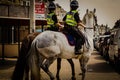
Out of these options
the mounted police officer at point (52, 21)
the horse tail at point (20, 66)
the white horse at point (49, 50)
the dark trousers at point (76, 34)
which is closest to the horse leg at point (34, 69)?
the white horse at point (49, 50)

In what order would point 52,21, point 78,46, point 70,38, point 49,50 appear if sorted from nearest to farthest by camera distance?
1. point 49,50
2. point 70,38
3. point 78,46
4. point 52,21

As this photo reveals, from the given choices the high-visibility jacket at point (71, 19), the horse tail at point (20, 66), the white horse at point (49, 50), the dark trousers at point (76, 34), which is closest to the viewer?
the white horse at point (49, 50)

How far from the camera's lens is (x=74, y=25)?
14.6m

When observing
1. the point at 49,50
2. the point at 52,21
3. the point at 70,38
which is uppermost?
the point at 52,21

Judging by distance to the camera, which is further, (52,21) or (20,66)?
(52,21)

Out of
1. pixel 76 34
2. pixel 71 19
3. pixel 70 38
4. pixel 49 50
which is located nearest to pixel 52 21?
pixel 71 19

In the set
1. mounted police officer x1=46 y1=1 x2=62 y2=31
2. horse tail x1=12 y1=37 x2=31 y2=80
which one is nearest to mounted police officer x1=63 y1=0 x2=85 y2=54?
mounted police officer x1=46 y1=1 x2=62 y2=31

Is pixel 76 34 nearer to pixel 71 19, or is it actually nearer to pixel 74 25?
pixel 74 25

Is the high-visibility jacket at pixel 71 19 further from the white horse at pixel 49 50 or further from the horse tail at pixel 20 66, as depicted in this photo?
the horse tail at pixel 20 66

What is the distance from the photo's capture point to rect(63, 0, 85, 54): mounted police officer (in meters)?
14.3

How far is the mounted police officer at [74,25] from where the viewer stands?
14.3 meters

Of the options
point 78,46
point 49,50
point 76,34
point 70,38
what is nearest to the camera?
point 49,50

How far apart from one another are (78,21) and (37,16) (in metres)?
3.66

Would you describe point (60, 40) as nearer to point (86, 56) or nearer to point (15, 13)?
point (86, 56)
